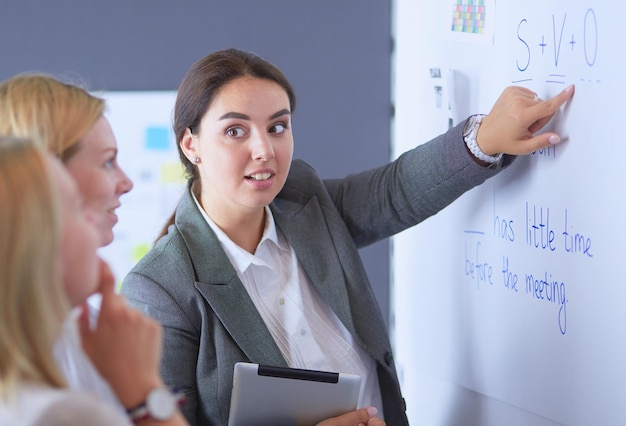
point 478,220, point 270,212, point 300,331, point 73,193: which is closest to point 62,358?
point 73,193

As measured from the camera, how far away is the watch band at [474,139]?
164cm

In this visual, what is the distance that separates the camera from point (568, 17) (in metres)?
1.47

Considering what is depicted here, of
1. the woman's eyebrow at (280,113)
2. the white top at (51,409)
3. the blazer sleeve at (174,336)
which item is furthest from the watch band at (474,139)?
the white top at (51,409)

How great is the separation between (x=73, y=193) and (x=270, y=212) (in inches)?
38.9

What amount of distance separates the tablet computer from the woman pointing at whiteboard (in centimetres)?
7

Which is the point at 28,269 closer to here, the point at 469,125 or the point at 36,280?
the point at 36,280

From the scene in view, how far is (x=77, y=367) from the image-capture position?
103cm

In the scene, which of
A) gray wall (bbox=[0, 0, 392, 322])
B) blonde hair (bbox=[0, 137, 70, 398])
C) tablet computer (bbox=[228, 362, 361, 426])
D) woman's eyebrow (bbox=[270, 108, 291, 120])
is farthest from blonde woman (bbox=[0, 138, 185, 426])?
gray wall (bbox=[0, 0, 392, 322])

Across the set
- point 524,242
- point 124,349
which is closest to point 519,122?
point 524,242

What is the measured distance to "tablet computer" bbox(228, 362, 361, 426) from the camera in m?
1.55

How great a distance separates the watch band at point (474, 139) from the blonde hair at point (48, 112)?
746mm

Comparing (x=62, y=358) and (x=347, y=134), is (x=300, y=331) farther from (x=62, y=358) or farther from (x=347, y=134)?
(x=347, y=134)

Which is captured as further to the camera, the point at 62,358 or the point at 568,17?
the point at 568,17

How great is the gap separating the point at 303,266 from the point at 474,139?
0.44m
